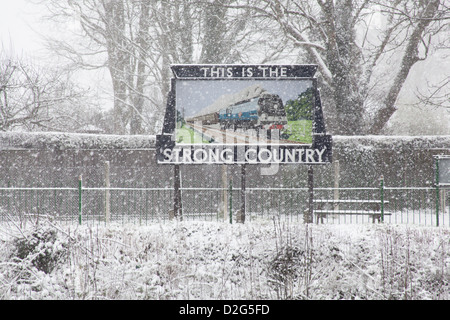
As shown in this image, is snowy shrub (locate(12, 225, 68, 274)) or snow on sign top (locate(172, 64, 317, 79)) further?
snow on sign top (locate(172, 64, 317, 79))

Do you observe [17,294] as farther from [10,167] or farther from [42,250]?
[10,167]

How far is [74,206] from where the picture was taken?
474 inches

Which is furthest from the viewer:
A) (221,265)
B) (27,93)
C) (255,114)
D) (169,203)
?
(27,93)

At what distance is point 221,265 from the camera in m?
7.02

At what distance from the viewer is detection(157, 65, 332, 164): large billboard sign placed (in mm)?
9312

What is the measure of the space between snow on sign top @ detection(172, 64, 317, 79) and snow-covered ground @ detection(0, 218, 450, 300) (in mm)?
3826

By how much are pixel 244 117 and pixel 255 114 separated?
27cm

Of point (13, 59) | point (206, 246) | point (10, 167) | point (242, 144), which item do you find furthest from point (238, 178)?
point (13, 59)

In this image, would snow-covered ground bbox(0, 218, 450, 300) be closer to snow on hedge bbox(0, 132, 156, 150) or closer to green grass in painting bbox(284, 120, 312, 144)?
green grass in painting bbox(284, 120, 312, 144)

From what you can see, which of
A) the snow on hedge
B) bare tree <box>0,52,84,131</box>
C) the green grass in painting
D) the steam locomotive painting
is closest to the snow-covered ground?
the green grass in painting

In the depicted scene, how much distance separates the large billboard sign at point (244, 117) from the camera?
9312mm

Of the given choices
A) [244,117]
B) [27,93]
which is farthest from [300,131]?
[27,93]

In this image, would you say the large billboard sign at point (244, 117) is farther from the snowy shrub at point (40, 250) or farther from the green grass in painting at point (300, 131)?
the snowy shrub at point (40, 250)

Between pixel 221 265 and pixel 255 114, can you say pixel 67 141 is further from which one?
pixel 221 265
